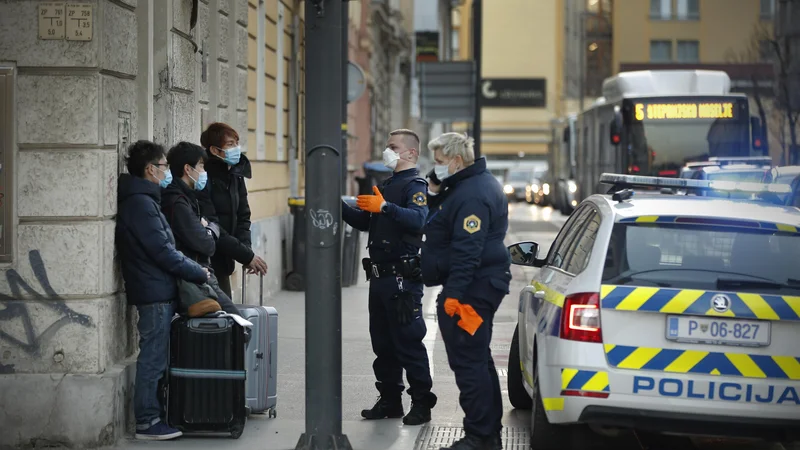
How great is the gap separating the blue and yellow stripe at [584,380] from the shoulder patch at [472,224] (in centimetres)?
91

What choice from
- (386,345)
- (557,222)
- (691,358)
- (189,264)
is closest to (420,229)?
(386,345)

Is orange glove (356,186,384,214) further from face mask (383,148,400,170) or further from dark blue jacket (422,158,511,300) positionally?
dark blue jacket (422,158,511,300)

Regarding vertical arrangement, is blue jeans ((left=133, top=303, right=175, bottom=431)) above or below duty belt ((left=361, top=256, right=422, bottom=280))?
below

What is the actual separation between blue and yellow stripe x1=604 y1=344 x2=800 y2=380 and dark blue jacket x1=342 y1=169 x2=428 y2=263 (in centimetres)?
192

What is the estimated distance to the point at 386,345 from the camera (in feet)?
27.4

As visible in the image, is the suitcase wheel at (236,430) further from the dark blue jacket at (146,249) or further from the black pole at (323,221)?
the dark blue jacket at (146,249)

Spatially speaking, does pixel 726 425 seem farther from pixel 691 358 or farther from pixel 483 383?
pixel 483 383

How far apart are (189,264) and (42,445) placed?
127 centimetres

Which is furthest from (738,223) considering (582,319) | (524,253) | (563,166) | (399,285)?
(563,166)

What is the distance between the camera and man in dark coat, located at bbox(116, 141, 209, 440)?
7.42 metres

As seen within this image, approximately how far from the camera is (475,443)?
7.25 m

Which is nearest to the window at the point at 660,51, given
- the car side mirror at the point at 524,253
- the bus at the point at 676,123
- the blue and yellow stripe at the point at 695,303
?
the bus at the point at 676,123

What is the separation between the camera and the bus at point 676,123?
25.1 m

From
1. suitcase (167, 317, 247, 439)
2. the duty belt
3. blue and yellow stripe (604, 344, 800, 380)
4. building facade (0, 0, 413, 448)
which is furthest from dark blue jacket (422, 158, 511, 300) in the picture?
building facade (0, 0, 413, 448)
